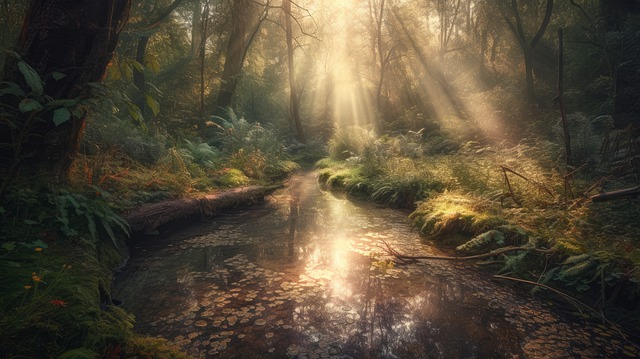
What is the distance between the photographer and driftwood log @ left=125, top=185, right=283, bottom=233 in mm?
4785

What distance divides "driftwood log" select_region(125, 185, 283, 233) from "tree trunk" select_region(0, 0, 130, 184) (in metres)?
1.69

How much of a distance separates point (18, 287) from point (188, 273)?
2028 mm

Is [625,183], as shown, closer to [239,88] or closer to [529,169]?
[529,169]

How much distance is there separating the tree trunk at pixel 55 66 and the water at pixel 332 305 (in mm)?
1569

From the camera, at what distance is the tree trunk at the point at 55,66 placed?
2768 mm

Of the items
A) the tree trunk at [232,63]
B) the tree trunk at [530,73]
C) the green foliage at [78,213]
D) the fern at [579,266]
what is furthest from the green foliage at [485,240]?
the tree trunk at [530,73]

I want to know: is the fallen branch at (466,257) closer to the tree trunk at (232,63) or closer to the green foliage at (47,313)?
the green foliage at (47,313)

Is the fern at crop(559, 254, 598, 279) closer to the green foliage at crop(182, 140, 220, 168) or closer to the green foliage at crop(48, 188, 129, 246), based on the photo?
the green foliage at crop(48, 188, 129, 246)

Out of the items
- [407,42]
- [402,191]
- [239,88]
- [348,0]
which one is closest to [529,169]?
[402,191]

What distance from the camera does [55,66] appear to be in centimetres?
286

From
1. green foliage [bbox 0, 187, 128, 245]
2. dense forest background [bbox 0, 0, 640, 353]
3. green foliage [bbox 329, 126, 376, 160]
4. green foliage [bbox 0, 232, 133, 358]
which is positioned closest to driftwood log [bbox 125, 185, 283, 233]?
dense forest background [bbox 0, 0, 640, 353]

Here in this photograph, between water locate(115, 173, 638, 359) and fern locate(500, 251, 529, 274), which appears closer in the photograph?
water locate(115, 173, 638, 359)

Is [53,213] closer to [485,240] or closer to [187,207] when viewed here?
[187,207]

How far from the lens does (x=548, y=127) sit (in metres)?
11.3
